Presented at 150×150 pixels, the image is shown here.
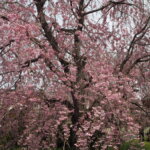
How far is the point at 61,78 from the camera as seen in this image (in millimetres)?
4367

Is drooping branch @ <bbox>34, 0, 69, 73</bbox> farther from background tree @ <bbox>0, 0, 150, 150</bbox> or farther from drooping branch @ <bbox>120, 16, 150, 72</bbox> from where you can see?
drooping branch @ <bbox>120, 16, 150, 72</bbox>

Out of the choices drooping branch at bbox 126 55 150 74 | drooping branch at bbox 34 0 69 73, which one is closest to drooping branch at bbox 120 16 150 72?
drooping branch at bbox 126 55 150 74

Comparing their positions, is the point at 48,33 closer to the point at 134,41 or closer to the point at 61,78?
the point at 61,78

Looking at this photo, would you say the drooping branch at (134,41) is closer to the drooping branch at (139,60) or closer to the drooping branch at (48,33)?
the drooping branch at (139,60)

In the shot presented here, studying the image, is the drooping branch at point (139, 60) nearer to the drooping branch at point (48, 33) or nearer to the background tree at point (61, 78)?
the background tree at point (61, 78)

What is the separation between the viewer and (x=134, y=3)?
6027 mm

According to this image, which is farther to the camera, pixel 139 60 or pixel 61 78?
pixel 139 60

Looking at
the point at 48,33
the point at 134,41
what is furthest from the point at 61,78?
the point at 134,41

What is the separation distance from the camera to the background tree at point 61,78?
4.29 metres

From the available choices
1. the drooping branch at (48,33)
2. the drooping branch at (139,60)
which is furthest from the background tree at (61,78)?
the drooping branch at (139,60)

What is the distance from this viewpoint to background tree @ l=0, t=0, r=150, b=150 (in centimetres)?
429

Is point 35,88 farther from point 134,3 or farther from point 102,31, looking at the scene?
point 134,3

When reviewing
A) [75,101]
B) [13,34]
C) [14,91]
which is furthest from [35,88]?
[13,34]

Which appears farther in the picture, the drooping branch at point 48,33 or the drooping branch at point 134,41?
the drooping branch at point 134,41
